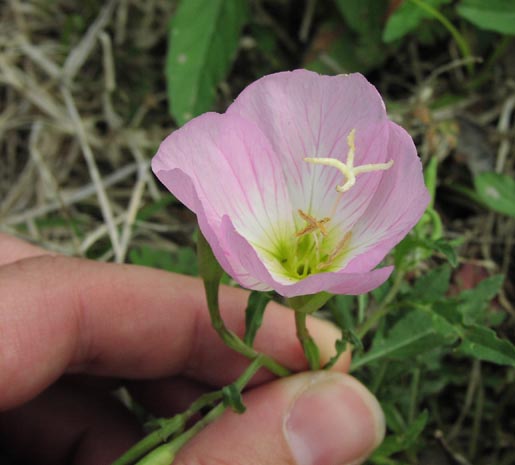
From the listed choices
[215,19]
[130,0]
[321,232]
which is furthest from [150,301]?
[130,0]

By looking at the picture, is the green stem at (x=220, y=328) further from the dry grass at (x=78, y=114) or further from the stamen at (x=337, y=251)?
the dry grass at (x=78, y=114)

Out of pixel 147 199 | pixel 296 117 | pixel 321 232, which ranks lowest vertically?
pixel 147 199

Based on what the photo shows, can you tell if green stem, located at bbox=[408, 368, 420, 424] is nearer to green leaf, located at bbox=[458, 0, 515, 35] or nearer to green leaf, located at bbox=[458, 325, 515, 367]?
green leaf, located at bbox=[458, 325, 515, 367]

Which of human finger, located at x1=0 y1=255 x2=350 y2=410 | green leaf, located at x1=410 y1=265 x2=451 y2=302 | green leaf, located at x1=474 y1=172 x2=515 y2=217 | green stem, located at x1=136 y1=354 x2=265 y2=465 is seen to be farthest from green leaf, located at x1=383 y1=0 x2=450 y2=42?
green stem, located at x1=136 y1=354 x2=265 y2=465

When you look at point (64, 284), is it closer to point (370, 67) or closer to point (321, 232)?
point (321, 232)

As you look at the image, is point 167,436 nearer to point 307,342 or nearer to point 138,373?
point 307,342

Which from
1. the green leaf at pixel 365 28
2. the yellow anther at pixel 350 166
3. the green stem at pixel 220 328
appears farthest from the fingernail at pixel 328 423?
the green leaf at pixel 365 28
